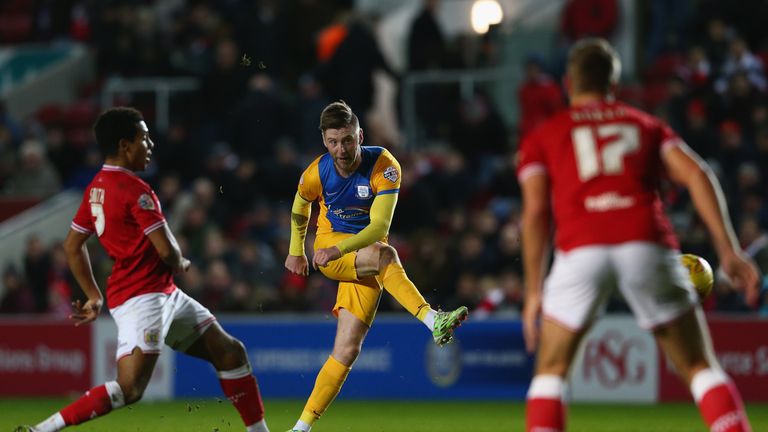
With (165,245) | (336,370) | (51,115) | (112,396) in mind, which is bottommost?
(336,370)

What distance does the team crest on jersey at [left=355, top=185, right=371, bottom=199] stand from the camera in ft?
27.9

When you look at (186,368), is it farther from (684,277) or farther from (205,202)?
(684,277)

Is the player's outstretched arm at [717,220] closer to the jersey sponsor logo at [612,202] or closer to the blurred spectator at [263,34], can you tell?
the jersey sponsor logo at [612,202]

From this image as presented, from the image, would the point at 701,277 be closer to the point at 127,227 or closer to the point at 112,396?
the point at 127,227

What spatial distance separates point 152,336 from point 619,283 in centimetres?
294

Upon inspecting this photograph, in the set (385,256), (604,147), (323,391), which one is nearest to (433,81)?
(385,256)

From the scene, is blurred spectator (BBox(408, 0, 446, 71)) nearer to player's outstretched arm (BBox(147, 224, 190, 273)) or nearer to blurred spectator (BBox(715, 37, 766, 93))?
blurred spectator (BBox(715, 37, 766, 93))

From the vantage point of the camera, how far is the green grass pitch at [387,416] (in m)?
10.8

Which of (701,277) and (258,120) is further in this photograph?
(258,120)

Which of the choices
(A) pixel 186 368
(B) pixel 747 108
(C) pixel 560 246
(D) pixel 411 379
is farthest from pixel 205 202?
(C) pixel 560 246

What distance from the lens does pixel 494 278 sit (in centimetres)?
1486

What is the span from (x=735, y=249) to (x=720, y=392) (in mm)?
595

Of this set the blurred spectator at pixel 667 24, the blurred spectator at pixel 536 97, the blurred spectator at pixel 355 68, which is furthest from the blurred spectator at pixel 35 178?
the blurred spectator at pixel 667 24

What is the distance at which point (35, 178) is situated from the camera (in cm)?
1892
